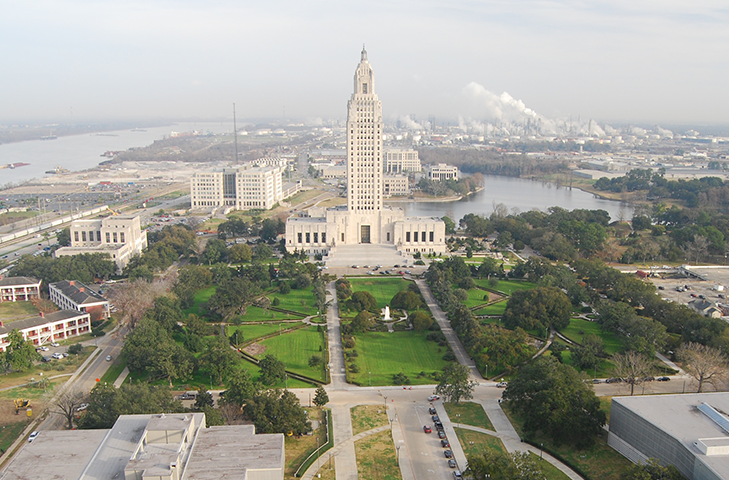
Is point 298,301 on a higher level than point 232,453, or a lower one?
lower

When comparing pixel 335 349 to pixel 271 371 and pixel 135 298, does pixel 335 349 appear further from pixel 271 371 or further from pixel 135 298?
pixel 135 298

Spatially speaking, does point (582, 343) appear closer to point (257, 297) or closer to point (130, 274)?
point (257, 297)

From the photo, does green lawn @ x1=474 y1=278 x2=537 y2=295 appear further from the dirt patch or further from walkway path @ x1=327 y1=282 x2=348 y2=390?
the dirt patch

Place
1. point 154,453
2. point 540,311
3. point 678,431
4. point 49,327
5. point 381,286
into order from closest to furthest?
point 154,453
point 678,431
point 49,327
point 540,311
point 381,286

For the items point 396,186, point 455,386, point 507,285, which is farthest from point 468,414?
point 396,186

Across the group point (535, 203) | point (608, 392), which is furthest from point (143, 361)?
point (535, 203)

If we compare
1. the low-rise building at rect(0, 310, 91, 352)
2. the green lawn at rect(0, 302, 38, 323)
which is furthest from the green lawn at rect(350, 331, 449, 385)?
the green lawn at rect(0, 302, 38, 323)
